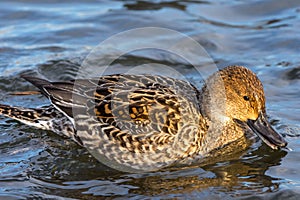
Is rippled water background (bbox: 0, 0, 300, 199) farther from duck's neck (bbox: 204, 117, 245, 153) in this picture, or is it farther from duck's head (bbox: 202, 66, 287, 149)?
duck's head (bbox: 202, 66, 287, 149)

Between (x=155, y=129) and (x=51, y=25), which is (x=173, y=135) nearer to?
(x=155, y=129)

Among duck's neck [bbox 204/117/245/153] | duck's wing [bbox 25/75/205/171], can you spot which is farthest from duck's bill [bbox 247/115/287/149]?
duck's wing [bbox 25/75/205/171]

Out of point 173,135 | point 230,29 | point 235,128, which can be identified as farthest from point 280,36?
point 173,135

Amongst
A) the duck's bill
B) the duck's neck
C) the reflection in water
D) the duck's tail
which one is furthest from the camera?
the duck's tail

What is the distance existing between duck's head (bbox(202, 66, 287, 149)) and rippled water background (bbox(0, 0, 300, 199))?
1.12 ft

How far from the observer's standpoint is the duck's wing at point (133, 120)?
7.30m

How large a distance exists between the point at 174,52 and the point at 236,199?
4456 mm

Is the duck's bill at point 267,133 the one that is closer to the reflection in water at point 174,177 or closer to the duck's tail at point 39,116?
the reflection in water at point 174,177

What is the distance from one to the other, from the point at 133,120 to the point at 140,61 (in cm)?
319

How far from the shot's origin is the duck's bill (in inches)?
294

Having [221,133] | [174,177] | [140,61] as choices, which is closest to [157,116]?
[174,177]

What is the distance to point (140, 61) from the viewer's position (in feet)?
33.9

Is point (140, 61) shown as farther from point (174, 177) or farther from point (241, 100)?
point (174, 177)

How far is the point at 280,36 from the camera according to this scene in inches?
432
